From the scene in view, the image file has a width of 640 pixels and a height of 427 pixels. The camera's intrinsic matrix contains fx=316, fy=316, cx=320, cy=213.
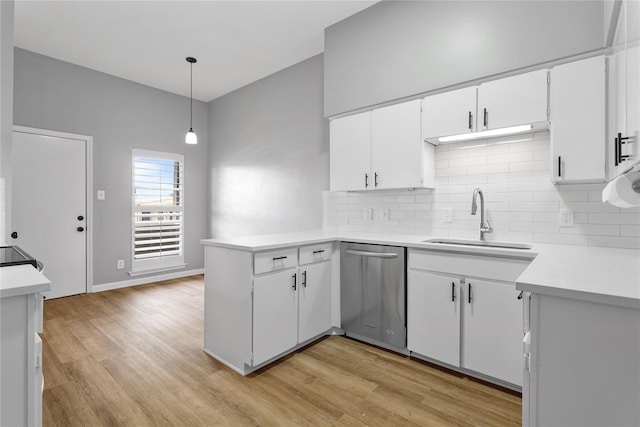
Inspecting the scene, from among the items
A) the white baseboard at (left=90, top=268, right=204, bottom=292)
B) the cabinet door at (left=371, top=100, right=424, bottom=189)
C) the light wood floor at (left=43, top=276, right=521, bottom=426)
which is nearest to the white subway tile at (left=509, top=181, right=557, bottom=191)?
the cabinet door at (left=371, top=100, right=424, bottom=189)

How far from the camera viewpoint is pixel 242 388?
2023 millimetres

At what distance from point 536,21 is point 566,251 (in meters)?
1.51

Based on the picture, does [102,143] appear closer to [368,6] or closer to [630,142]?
[368,6]

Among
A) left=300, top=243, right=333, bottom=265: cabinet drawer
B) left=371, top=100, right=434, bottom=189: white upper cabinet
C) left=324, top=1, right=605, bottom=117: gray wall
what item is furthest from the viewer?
left=371, top=100, right=434, bottom=189: white upper cabinet

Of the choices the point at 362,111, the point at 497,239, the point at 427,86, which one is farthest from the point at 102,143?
the point at 497,239

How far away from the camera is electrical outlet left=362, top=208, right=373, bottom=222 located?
323 cm

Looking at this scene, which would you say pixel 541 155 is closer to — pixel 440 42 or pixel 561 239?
pixel 561 239

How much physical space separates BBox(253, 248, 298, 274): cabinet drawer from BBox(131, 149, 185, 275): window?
3332 mm

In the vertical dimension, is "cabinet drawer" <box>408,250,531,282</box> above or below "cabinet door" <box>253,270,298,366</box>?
above

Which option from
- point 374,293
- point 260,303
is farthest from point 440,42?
point 260,303

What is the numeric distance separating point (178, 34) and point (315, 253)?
284 cm

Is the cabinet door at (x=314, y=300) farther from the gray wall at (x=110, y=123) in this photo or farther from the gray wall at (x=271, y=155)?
the gray wall at (x=110, y=123)

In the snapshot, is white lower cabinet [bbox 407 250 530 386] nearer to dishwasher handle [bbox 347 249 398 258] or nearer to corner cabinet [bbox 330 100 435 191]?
dishwasher handle [bbox 347 249 398 258]

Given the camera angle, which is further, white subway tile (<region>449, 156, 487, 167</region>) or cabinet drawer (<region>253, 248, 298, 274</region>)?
white subway tile (<region>449, 156, 487, 167</region>)
